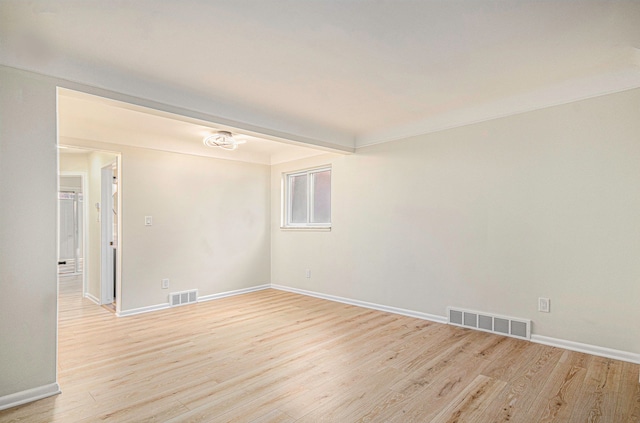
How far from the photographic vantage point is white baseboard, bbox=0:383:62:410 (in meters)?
2.04

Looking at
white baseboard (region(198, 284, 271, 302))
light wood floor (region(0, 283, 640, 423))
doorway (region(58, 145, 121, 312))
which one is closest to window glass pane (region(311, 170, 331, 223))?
white baseboard (region(198, 284, 271, 302))

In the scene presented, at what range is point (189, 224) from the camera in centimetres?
477

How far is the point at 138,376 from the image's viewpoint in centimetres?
245

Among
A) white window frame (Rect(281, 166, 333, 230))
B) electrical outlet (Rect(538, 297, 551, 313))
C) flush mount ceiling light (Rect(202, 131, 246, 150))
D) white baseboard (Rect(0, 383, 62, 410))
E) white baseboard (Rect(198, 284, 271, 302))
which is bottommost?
white baseboard (Rect(198, 284, 271, 302))

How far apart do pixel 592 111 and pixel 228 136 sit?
367 cm

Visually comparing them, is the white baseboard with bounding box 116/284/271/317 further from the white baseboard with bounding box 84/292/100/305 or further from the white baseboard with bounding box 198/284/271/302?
the white baseboard with bounding box 84/292/100/305

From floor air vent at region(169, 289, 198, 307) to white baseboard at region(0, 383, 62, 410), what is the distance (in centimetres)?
228

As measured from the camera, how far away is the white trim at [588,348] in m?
2.62

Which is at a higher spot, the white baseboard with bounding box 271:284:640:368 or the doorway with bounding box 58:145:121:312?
the doorway with bounding box 58:145:121:312

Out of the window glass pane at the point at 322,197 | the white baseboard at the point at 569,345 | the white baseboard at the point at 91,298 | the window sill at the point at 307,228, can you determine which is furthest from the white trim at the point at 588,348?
the white baseboard at the point at 91,298

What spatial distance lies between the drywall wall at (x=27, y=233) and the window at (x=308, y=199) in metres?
3.43

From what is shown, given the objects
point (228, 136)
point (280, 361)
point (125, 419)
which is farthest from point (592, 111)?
point (125, 419)

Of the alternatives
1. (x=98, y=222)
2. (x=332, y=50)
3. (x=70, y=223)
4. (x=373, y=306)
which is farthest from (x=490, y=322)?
(x=70, y=223)

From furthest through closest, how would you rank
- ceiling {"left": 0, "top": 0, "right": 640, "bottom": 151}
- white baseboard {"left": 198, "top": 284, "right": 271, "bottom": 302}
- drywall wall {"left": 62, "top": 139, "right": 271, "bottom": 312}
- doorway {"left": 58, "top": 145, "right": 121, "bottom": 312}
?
white baseboard {"left": 198, "top": 284, "right": 271, "bottom": 302} → doorway {"left": 58, "top": 145, "right": 121, "bottom": 312} → drywall wall {"left": 62, "top": 139, "right": 271, "bottom": 312} → ceiling {"left": 0, "top": 0, "right": 640, "bottom": 151}
